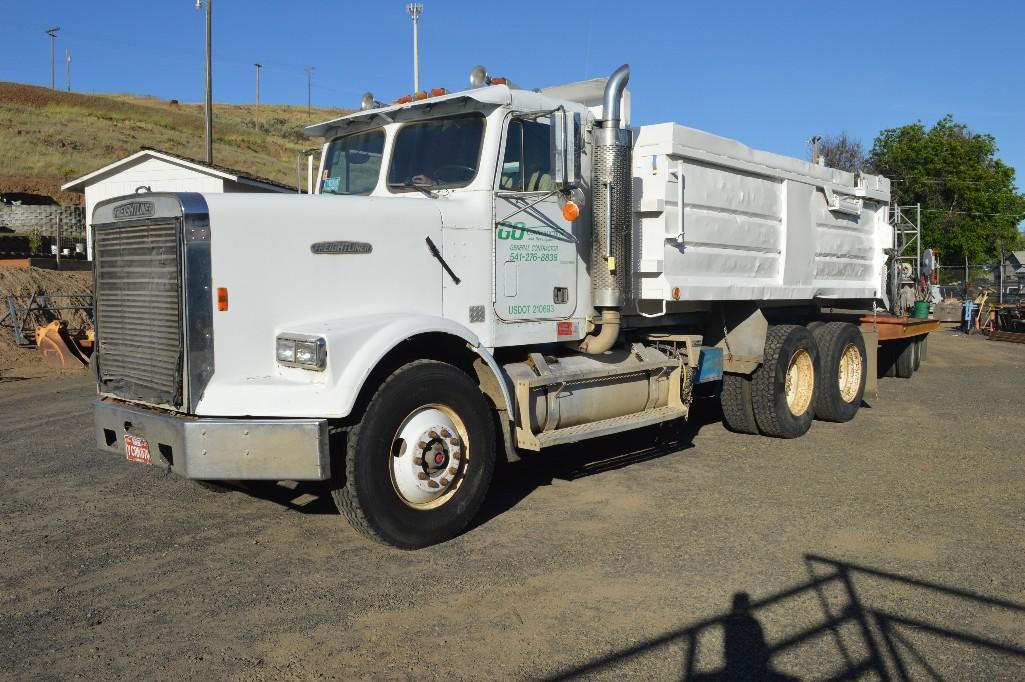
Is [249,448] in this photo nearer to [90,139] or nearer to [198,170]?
[198,170]

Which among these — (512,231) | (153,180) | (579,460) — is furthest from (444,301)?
(153,180)

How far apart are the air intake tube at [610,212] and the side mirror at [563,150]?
0.40 meters

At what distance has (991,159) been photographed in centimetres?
4388

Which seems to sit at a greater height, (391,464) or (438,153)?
(438,153)

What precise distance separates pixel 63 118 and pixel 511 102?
50.0 meters

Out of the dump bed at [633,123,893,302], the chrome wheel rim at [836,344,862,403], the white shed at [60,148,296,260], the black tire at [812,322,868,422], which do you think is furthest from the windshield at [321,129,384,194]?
the white shed at [60,148,296,260]

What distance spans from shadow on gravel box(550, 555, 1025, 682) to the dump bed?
3305 mm

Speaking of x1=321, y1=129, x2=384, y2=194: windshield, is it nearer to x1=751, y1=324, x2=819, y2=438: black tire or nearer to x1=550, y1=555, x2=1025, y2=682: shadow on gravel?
x1=550, y1=555, x2=1025, y2=682: shadow on gravel

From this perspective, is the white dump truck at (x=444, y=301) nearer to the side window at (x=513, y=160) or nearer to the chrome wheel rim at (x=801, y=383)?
the side window at (x=513, y=160)

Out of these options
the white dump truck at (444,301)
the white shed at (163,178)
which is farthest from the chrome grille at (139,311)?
the white shed at (163,178)

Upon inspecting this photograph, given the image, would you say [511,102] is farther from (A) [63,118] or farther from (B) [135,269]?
(A) [63,118]

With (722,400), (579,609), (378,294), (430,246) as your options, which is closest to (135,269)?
(378,294)

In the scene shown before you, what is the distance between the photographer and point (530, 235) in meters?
6.45

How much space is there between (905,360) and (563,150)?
32.4ft
